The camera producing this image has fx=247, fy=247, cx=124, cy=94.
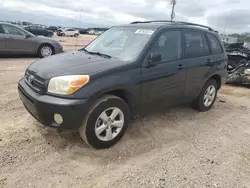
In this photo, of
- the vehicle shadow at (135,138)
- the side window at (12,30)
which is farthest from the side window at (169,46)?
the side window at (12,30)

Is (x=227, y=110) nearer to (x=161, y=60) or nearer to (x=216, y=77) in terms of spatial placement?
(x=216, y=77)

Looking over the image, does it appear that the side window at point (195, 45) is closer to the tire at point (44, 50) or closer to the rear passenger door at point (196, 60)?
the rear passenger door at point (196, 60)

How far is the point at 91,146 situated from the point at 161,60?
1.69 metres

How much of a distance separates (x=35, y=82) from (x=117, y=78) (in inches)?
44.1

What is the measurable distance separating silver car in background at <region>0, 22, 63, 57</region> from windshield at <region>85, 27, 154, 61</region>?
23.0ft

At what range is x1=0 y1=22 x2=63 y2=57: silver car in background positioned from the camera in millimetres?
10086

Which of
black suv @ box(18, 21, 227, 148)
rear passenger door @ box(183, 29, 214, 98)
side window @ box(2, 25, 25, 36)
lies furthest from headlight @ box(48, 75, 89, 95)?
side window @ box(2, 25, 25, 36)

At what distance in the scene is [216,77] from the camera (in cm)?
535

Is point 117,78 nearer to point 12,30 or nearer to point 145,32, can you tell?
point 145,32

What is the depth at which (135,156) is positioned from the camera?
3.33m

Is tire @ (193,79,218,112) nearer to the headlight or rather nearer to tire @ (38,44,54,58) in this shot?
the headlight

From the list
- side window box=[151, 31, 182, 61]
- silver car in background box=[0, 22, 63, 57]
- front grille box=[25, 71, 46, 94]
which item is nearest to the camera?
front grille box=[25, 71, 46, 94]

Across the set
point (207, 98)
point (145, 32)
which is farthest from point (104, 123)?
point (207, 98)

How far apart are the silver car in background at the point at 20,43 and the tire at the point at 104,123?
8417 mm
